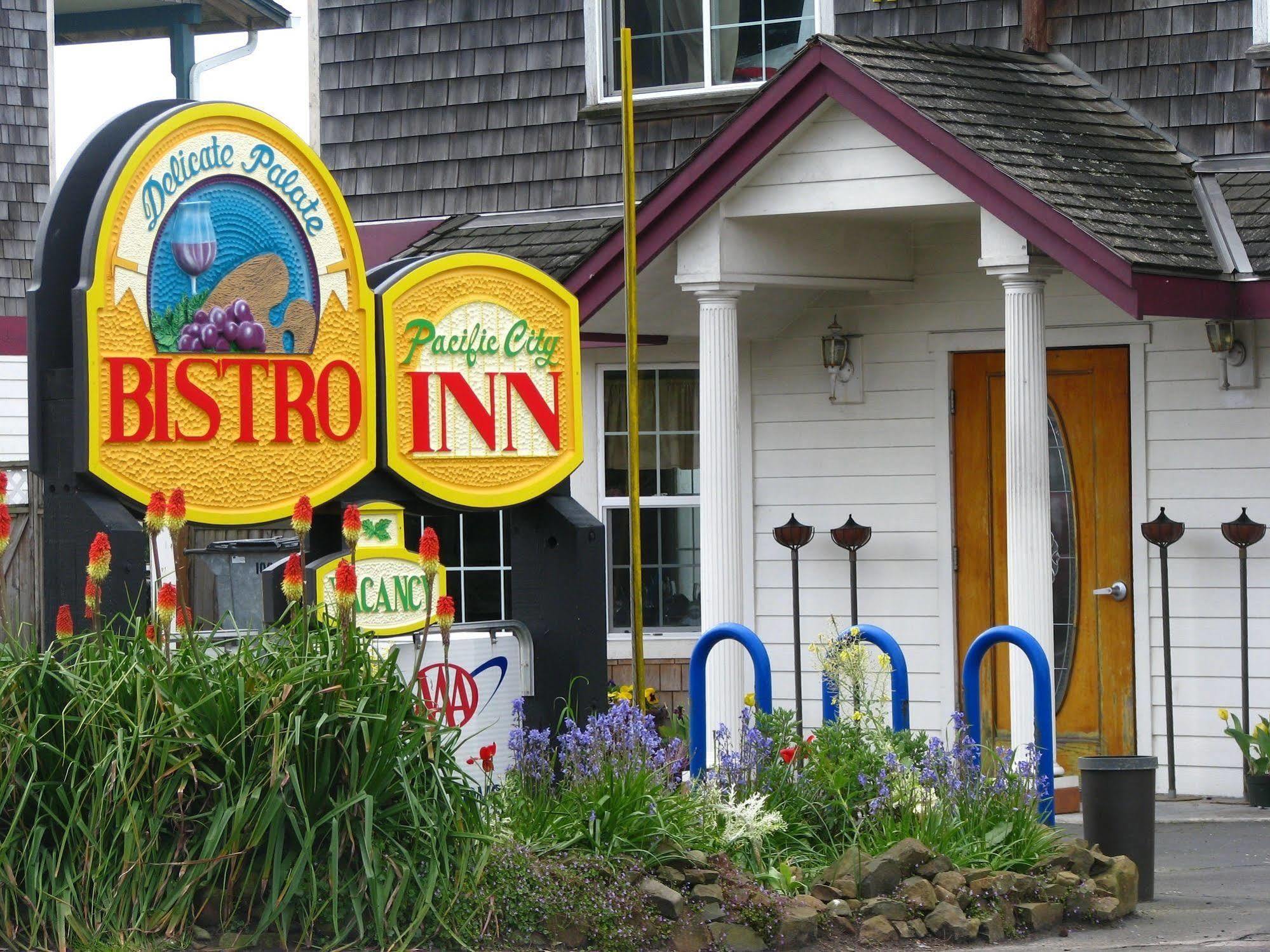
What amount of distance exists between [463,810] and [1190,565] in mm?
5307

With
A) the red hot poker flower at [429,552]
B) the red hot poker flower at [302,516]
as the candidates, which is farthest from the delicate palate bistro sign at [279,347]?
the red hot poker flower at [429,552]

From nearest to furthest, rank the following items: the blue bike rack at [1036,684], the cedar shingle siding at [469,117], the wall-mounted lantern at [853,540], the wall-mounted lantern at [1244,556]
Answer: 1. the blue bike rack at [1036,684]
2. the wall-mounted lantern at [1244,556]
3. the wall-mounted lantern at [853,540]
4. the cedar shingle siding at [469,117]

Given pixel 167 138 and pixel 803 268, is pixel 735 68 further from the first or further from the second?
pixel 167 138

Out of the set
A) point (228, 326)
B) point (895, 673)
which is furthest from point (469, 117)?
point (895, 673)

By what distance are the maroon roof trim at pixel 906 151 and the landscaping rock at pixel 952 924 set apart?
319 centimetres

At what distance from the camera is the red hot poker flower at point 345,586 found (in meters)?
5.75

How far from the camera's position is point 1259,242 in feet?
30.1

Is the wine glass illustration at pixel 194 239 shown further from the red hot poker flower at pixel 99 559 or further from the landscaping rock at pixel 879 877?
the landscaping rock at pixel 879 877

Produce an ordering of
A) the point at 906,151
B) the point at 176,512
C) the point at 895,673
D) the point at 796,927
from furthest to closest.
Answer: the point at 906,151, the point at 895,673, the point at 796,927, the point at 176,512

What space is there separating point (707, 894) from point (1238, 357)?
197 inches

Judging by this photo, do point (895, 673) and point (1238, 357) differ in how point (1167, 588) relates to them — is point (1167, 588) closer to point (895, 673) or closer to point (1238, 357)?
point (1238, 357)

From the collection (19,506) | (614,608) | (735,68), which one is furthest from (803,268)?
(19,506)

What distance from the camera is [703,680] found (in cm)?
775

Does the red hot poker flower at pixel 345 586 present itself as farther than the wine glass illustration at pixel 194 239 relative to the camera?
No
